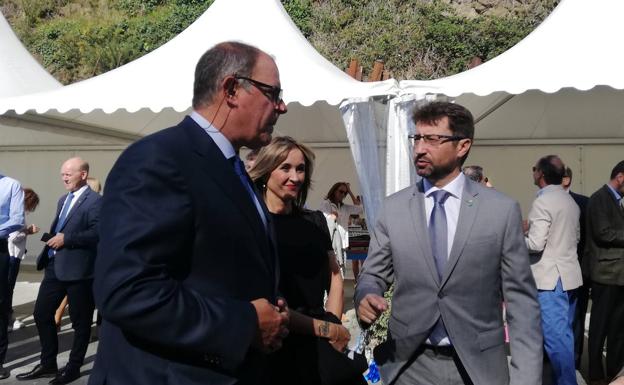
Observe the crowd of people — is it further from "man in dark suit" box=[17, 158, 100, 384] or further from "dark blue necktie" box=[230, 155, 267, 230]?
"man in dark suit" box=[17, 158, 100, 384]

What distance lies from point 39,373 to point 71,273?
937mm

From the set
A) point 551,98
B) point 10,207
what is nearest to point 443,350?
point 10,207

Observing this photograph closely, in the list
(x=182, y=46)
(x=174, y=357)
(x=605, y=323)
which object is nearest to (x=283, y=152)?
(x=174, y=357)

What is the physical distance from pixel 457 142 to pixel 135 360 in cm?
160

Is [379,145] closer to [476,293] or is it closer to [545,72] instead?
[545,72]

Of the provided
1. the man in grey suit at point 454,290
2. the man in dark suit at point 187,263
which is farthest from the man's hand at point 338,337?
the man in dark suit at point 187,263

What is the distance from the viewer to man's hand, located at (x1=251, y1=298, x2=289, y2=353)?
63.2 inches

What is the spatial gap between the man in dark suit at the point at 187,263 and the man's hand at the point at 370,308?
0.71m

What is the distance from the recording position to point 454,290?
2486 millimetres

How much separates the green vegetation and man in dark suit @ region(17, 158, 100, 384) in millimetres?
19990

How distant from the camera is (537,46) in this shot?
263 inches

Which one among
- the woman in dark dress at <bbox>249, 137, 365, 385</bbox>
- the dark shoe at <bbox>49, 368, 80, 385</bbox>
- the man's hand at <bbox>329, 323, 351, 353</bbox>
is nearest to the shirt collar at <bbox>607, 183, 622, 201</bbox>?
the woman in dark dress at <bbox>249, 137, 365, 385</bbox>

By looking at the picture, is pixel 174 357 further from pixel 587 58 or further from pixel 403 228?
pixel 587 58

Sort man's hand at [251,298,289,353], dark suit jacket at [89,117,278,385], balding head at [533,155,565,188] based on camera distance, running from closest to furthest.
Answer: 1. dark suit jacket at [89,117,278,385]
2. man's hand at [251,298,289,353]
3. balding head at [533,155,565,188]
